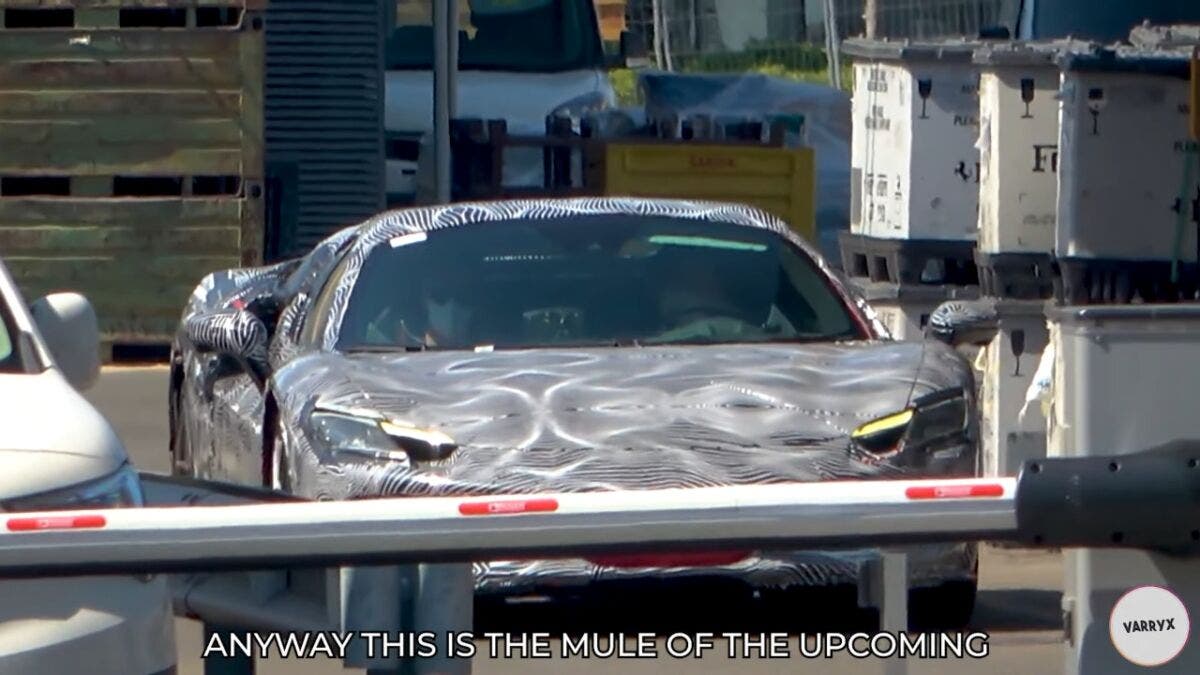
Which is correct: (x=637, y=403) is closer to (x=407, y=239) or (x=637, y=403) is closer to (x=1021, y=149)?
(x=407, y=239)

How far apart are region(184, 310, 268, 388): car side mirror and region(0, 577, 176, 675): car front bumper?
3.05 metres

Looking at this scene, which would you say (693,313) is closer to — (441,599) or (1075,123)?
(1075,123)

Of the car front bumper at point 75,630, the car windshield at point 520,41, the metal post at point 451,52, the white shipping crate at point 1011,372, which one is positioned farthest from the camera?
the car windshield at point 520,41

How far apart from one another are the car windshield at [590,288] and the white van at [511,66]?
893 centimetres

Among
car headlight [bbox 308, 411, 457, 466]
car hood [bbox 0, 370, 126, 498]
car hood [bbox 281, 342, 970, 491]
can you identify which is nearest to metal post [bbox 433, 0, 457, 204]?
car hood [bbox 281, 342, 970, 491]

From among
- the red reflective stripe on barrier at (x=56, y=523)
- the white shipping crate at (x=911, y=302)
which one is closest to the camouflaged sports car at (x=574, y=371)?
the white shipping crate at (x=911, y=302)

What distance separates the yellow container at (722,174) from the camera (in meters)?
13.8

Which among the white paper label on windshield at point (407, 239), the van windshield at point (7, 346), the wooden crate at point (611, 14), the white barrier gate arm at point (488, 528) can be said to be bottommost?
the van windshield at point (7, 346)

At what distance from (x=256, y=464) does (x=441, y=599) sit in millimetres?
4450

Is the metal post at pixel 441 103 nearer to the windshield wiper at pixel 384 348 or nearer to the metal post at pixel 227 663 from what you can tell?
the windshield wiper at pixel 384 348

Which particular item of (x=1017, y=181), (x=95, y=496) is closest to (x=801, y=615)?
(x=95, y=496)

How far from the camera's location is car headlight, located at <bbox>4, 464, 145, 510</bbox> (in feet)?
15.2

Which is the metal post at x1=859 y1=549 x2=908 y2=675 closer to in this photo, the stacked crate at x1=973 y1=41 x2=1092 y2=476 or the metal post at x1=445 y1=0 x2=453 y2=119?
the stacked crate at x1=973 y1=41 x2=1092 y2=476

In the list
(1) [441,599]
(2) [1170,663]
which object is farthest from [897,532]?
(1) [441,599]
